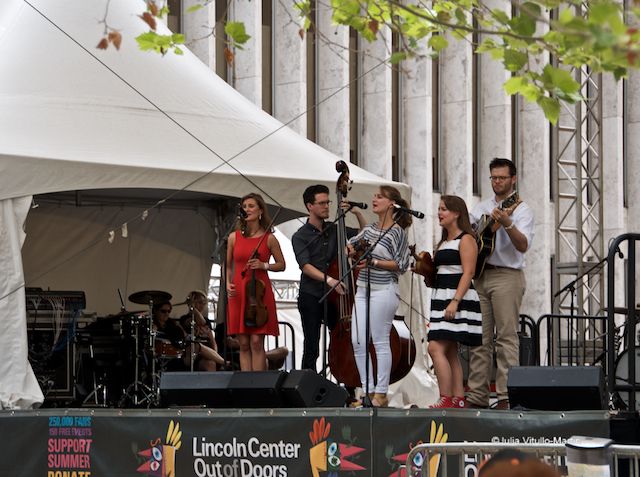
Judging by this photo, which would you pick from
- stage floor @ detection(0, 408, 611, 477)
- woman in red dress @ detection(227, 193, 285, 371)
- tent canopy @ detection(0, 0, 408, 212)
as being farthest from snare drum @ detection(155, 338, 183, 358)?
stage floor @ detection(0, 408, 611, 477)

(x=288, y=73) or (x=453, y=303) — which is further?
(x=288, y=73)

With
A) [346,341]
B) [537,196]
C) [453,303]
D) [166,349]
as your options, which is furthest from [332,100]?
[453,303]

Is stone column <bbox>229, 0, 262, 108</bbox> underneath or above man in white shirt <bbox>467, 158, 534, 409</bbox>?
above

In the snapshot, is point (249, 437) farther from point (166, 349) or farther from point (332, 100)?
point (332, 100)

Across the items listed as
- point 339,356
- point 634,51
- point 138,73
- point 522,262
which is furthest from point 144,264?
point 634,51

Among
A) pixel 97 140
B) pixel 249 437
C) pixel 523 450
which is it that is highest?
pixel 97 140

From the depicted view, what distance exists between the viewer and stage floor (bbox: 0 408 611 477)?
8.34m

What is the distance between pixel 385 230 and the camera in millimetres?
10336

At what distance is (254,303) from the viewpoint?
11.0 meters

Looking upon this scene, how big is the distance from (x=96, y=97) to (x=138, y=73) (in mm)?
589

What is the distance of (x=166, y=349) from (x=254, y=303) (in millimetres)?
3594

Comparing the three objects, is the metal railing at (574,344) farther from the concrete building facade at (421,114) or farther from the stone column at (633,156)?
the stone column at (633,156)

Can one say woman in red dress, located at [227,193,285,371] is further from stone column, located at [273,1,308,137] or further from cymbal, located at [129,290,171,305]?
stone column, located at [273,1,308,137]

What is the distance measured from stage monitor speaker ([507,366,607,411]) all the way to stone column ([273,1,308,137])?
18071 mm
